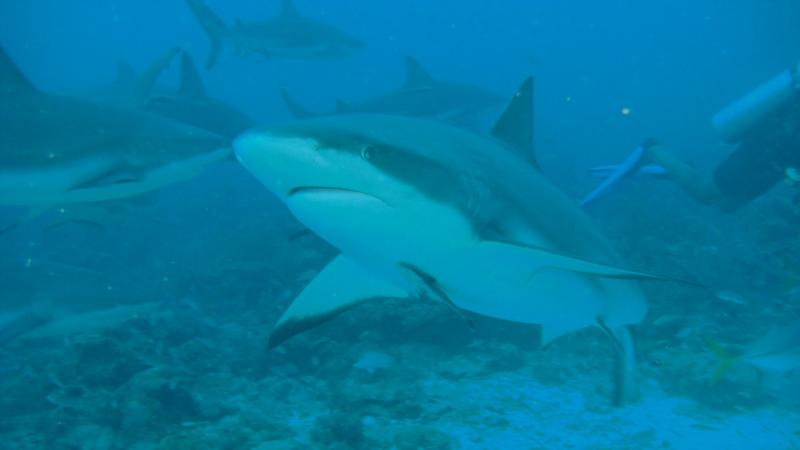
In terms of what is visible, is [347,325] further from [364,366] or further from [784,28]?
[784,28]

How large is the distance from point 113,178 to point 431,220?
3279 mm

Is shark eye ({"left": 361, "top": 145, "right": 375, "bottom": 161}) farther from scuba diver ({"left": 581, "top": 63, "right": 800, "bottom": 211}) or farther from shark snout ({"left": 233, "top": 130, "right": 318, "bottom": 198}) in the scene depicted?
scuba diver ({"left": 581, "top": 63, "right": 800, "bottom": 211})

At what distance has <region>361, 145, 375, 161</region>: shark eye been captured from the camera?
178 cm

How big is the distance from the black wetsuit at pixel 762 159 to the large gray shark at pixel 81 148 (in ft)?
27.3

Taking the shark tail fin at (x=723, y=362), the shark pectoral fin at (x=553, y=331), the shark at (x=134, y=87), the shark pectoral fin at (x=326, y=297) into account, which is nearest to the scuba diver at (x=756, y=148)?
the shark tail fin at (x=723, y=362)

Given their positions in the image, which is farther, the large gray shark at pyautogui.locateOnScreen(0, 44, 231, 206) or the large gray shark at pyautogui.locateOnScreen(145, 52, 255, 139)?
the large gray shark at pyautogui.locateOnScreen(145, 52, 255, 139)

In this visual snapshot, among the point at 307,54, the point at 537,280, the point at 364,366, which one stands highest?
the point at 307,54

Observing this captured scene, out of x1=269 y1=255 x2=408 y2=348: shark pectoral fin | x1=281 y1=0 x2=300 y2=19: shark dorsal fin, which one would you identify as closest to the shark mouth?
x1=269 y1=255 x2=408 y2=348: shark pectoral fin

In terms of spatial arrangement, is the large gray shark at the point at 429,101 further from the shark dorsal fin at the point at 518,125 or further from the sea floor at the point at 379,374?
the shark dorsal fin at the point at 518,125

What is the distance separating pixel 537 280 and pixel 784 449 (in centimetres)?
416

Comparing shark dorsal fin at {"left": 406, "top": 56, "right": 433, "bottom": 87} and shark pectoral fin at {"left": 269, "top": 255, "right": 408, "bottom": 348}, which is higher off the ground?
shark dorsal fin at {"left": 406, "top": 56, "right": 433, "bottom": 87}

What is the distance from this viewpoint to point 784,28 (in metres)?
51.9

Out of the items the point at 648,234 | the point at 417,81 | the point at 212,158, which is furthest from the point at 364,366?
the point at 417,81

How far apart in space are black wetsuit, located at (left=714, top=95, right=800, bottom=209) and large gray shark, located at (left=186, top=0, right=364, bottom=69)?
1135 centimetres
